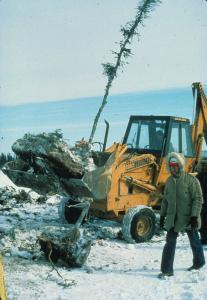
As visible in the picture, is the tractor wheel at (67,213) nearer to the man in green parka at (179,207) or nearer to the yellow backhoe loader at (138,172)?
the yellow backhoe loader at (138,172)

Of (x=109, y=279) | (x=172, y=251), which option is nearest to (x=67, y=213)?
(x=109, y=279)

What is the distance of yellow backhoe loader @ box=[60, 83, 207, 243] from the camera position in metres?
9.55

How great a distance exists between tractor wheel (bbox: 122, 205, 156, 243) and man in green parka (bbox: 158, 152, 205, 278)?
2.58 meters

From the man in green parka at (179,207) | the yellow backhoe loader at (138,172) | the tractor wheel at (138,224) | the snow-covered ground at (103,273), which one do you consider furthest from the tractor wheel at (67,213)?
the man in green parka at (179,207)

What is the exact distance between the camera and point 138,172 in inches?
412

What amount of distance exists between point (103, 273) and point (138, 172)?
149 inches

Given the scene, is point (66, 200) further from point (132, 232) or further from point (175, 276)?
point (175, 276)

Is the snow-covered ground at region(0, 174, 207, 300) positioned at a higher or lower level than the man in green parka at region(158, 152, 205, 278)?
lower

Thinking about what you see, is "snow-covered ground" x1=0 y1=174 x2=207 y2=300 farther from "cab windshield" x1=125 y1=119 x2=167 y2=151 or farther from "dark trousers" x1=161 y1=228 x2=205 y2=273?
"cab windshield" x1=125 y1=119 x2=167 y2=151

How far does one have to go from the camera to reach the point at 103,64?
19.9 m

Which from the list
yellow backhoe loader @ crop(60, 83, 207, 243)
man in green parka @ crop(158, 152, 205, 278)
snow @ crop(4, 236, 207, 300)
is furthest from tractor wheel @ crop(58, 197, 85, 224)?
man in green parka @ crop(158, 152, 205, 278)

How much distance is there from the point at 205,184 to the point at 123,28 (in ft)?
39.0

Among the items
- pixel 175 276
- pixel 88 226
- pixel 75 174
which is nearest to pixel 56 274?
pixel 175 276

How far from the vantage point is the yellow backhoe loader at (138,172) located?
31.3 feet
